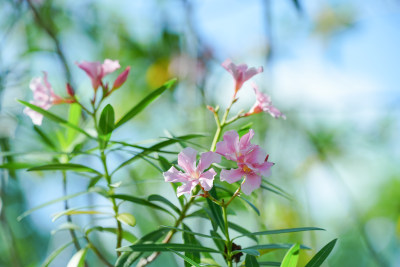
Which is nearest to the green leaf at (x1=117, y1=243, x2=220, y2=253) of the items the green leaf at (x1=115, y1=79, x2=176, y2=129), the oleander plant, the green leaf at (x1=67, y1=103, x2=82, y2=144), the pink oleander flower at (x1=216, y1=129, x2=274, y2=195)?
the oleander plant

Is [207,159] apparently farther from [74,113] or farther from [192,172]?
[74,113]

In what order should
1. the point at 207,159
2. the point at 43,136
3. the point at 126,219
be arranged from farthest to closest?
the point at 43,136 < the point at 126,219 < the point at 207,159

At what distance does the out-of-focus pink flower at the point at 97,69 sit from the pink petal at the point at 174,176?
0.80 feet

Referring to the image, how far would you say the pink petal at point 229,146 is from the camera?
566mm

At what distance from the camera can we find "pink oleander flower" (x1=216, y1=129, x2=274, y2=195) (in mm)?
562

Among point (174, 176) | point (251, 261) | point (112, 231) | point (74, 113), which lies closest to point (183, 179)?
point (174, 176)

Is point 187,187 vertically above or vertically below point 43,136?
below

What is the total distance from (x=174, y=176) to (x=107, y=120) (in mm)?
182

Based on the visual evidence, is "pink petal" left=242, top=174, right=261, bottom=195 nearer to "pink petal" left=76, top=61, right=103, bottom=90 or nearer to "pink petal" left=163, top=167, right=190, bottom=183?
"pink petal" left=163, top=167, right=190, bottom=183

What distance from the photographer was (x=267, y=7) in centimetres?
128

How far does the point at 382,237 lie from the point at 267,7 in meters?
2.15

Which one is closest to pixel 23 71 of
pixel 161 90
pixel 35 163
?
pixel 35 163

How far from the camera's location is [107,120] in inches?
27.5

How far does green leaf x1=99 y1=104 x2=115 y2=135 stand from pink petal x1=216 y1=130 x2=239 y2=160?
20 cm
